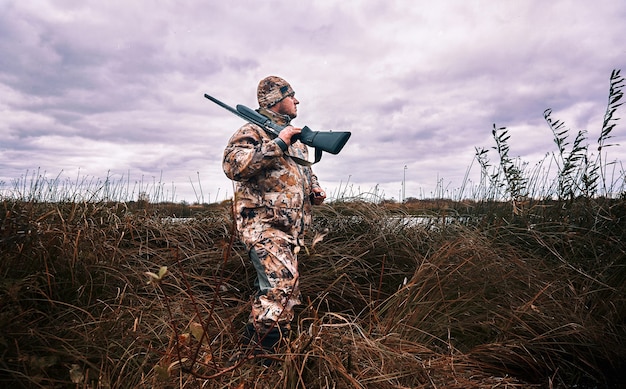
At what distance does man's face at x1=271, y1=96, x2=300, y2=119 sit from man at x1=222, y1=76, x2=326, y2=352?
324 mm

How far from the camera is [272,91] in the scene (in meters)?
3.95

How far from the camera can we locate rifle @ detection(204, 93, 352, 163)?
3.34m

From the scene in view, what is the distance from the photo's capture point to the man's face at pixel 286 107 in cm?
395

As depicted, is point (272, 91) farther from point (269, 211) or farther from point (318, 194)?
point (269, 211)

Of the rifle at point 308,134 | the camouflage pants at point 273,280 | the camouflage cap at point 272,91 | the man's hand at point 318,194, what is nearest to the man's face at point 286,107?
the camouflage cap at point 272,91

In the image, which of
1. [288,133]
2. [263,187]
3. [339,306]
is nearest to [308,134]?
[288,133]

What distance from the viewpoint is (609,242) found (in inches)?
150

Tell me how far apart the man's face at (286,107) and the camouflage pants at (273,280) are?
1.14 meters

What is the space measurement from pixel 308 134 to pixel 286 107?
0.53 metres

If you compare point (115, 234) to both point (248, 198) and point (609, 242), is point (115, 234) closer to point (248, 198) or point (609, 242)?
point (248, 198)

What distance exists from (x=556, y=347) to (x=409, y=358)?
175 cm

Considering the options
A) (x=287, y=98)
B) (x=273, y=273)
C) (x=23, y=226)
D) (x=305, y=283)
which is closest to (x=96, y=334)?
(x=23, y=226)

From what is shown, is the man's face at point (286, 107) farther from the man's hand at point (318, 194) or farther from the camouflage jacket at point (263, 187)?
the man's hand at point (318, 194)

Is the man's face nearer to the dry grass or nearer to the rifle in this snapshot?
the rifle
